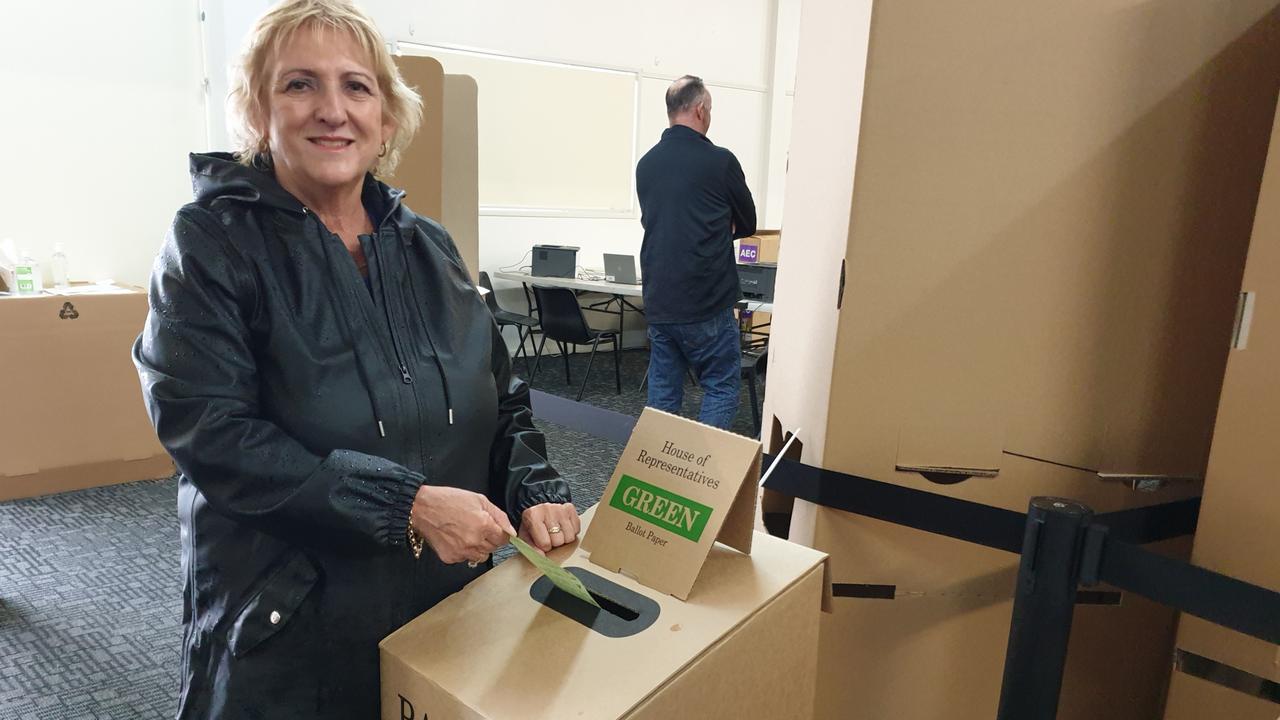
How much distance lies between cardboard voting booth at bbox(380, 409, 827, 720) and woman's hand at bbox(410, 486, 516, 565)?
6 centimetres

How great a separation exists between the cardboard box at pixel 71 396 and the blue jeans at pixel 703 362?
2069mm

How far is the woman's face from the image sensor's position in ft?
3.00

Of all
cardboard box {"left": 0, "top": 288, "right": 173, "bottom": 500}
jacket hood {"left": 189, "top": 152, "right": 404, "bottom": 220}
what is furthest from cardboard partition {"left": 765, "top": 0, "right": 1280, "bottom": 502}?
cardboard box {"left": 0, "top": 288, "right": 173, "bottom": 500}

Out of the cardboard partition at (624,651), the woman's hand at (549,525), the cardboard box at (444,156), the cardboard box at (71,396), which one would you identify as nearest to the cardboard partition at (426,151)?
the cardboard box at (444,156)

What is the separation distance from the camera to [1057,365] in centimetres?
112

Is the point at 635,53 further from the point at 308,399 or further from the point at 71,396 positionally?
the point at 308,399

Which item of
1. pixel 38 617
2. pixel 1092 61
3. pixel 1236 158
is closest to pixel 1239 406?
pixel 1236 158

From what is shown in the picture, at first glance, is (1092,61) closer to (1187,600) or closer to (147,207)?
(1187,600)

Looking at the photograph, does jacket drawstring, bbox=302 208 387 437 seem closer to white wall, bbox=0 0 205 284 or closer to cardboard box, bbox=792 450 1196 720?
cardboard box, bbox=792 450 1196 720

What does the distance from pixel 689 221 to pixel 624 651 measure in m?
2.39

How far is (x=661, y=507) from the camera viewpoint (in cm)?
94

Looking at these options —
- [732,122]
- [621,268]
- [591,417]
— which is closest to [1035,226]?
[591,417]

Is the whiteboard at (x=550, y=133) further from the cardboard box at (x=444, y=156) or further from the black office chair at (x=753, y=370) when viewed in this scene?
the cardboard box at (x=444, y=156)

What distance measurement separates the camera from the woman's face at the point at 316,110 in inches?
36.0
